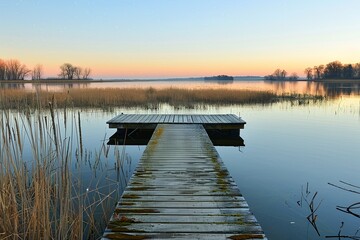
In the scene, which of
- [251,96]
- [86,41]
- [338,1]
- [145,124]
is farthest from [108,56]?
[145,124]

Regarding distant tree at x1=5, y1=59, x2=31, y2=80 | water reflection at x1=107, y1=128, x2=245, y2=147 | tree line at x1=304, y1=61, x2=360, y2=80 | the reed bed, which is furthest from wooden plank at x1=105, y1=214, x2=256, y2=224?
tree line at x1=304, y1=61, x2=360, y2=80

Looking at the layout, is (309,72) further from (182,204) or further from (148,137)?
(182,204)

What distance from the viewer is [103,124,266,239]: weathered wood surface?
8.14 feet

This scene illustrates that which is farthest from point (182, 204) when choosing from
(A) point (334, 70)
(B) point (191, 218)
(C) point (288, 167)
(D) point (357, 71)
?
(D) point (357, 71)

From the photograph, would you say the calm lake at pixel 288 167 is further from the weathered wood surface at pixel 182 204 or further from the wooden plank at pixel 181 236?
the wooden plank at pixel 181 236

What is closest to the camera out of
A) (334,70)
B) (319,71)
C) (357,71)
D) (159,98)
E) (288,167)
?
(288,167)

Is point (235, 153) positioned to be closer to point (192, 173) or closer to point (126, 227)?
point (192, 173)

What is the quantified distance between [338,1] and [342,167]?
630 inches

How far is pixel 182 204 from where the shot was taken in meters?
3.09

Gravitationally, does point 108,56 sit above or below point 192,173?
above

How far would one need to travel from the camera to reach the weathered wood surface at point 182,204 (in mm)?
2480

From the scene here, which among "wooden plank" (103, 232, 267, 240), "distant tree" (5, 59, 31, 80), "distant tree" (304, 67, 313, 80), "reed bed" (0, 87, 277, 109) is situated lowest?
"wooden plank" (103, 232, 267, 240)

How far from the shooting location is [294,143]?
9.14m

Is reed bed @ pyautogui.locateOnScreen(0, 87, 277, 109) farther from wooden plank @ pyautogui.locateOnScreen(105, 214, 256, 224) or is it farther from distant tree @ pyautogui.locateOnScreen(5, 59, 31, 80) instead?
wooden plank @ pyautogui.locateOnScreen(105, 214, 256, 224)
